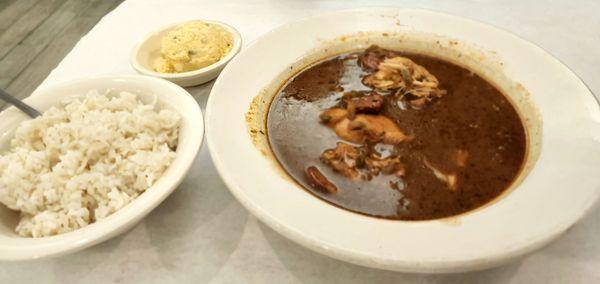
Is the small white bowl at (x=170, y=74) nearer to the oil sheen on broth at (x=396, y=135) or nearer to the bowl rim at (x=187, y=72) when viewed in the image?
the bowl rim at (x=187, y=72)

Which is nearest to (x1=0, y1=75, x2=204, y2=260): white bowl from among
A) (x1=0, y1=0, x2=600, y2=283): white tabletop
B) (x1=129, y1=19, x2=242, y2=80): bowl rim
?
(x1=0, y1=0, x2=600, y2=283): white tabletop

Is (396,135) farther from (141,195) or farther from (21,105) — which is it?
(21,105)

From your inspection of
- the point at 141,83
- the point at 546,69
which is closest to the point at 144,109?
the point at 141,83

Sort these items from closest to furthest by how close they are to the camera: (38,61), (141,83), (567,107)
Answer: (567,107) → (141,83) → (38,61)

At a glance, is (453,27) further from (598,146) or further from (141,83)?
(141,83)

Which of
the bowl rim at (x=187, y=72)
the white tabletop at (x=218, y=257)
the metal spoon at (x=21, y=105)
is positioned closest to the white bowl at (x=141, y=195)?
the metal spoon at (x=21, y=105)

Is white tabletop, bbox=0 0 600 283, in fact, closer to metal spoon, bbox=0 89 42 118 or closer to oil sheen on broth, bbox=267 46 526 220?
oil sheen on broth, bbox=267 46 526 220
